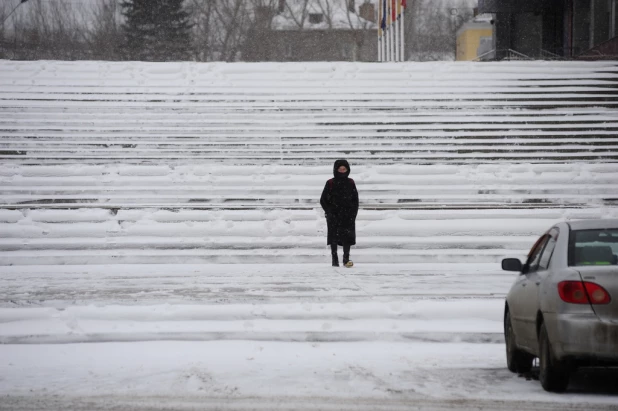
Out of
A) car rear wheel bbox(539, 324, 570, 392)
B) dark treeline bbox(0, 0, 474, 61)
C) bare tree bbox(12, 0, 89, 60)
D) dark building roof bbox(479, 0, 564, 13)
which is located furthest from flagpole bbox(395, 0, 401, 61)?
bare tree bbox(12, 0, 89, 60)

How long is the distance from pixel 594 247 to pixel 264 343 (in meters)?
3.74

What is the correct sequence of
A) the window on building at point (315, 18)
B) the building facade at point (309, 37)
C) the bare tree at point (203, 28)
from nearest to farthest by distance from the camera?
the bare tree at point (203, 28) → the building facade at point (309, 37) → the window on building at point (315, 18)

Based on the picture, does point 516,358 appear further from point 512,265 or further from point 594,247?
point 594,247

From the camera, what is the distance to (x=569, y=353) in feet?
20.0

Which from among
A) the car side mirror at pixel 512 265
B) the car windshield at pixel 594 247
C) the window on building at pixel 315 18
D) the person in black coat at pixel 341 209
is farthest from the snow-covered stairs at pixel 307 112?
the window on building at pixel 315 18

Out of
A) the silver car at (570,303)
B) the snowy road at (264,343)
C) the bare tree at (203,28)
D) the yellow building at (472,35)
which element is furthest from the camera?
the yellow building at (472,35)

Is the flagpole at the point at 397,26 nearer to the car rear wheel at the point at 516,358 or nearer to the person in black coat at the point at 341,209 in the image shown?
the person in black coat at the point at 341,209

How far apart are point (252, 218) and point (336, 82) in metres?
9.84

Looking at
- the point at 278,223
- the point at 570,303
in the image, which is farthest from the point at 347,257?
the point at 570,303

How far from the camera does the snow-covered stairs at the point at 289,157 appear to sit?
1692 cm

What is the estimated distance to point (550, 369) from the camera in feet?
20.9

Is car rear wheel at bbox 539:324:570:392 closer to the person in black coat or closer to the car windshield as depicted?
the car windshield

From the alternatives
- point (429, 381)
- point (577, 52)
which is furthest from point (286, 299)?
point (577, 52)

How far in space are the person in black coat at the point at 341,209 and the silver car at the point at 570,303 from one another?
25.4 feet
